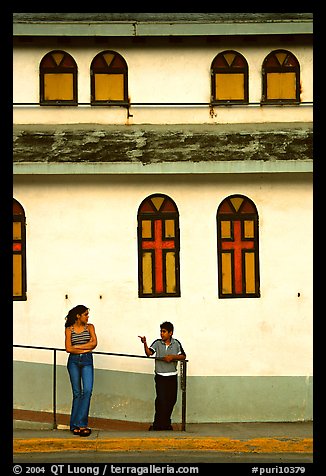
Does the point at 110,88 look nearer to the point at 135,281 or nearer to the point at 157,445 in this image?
the point at 135,281

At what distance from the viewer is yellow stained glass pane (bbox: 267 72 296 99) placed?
15500mm

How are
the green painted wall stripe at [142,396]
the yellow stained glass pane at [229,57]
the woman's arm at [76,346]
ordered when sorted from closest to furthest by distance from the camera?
1. the woman's arm at [76,346]
2. the green painted wall stripe at [142,396]
3. the yellow stained glass pane at [229,57]

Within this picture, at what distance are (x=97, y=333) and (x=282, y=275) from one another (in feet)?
9.91

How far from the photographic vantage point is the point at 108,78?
50.6 ft

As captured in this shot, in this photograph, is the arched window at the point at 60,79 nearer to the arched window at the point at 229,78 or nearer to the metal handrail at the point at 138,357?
the arched window at the point at 229,78

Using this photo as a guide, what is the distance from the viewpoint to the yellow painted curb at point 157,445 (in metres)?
12.4

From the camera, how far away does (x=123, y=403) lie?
14.8 metres

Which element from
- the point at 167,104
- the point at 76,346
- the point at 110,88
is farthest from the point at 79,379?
the point at 110,88

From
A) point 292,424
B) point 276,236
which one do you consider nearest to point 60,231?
point 276,236

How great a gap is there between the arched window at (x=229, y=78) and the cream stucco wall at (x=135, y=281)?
4.81ft

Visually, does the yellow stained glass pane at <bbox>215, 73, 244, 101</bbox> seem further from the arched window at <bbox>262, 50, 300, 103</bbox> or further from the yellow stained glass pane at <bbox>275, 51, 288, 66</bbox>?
the yellow stained glass pane at <bbox>275, 51, 288, 66</bbox>

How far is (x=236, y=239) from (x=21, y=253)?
3.36m

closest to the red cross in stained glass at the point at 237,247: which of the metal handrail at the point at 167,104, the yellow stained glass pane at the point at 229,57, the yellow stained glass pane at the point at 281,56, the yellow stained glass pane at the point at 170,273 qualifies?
the yellow stained glass pane at the point at 170,273
